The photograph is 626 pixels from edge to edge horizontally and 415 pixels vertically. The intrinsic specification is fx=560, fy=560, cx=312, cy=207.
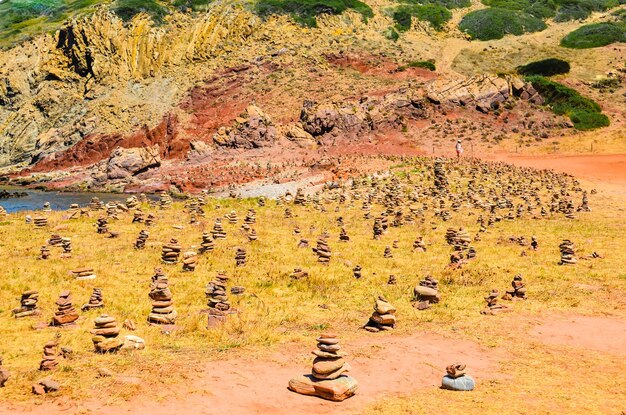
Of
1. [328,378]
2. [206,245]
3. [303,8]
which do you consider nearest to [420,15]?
[303,8]

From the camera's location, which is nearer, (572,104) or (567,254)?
(567,254)

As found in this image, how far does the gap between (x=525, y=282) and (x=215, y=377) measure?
12.2m

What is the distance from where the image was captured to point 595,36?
310 ft

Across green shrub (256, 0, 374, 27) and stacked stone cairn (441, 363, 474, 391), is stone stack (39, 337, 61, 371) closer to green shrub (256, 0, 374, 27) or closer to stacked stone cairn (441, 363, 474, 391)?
stacked stone cairn (441, 363, 474, 391)

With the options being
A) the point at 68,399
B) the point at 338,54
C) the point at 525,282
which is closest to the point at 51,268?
the point at 68,399

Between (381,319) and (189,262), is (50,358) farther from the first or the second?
(189,262)

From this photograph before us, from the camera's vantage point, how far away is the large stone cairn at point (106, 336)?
39.0ft

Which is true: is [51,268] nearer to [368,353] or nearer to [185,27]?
[368,353]

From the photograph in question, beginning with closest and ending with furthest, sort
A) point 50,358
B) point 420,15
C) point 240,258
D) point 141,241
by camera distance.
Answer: point 50,358 < point 240,258 < point 141,241 < point 420,15

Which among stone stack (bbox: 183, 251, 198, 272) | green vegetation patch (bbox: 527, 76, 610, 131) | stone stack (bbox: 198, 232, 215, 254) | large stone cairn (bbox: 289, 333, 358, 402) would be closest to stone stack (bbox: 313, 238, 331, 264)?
stone stack (bbox: 198, 232, 215, 254)

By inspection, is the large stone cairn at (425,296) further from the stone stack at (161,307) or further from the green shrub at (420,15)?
the green shrub at (420,15)

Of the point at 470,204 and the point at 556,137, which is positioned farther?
the point at 556,137

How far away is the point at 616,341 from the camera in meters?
13.2

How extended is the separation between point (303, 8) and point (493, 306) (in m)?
91.5
